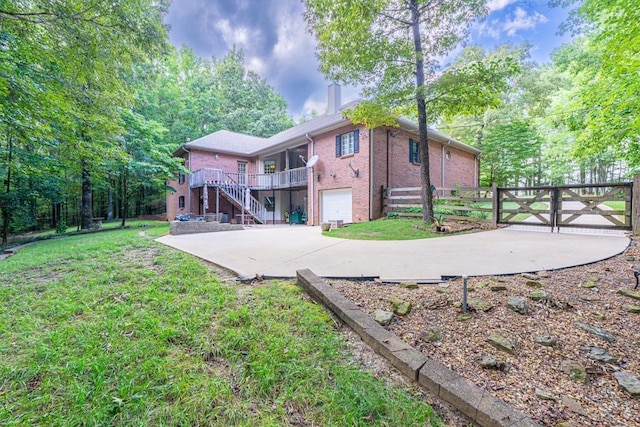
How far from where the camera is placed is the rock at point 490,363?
187 cm

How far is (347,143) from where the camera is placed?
12.6 meters

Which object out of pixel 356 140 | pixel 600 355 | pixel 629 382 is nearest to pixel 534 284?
pixel 600 355

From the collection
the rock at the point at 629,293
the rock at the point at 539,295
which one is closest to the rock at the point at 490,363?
the rock at the point at 539,295

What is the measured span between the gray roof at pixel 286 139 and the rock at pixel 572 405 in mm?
11395

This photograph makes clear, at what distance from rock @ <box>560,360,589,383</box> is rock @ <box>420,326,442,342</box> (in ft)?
2.54

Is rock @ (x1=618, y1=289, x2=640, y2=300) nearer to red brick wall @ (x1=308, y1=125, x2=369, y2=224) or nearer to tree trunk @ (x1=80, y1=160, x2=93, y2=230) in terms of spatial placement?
red brick wall @ (x1=308, y1=125, x2=369, y2=224)

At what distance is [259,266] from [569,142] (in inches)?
1021

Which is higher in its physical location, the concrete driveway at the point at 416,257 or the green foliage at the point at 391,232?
the green foliage at the point at 391,232

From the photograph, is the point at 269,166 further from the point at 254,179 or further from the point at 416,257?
the point at 416,257

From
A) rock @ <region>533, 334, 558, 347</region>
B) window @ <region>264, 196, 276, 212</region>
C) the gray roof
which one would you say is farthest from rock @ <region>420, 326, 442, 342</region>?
window @ <region>264, 196, 276, 212</region>

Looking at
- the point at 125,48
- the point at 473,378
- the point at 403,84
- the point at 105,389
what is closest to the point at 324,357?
the point at 473,378

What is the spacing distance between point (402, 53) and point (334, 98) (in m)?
8.41

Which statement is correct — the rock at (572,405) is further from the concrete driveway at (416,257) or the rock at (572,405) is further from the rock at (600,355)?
the concrete driveway at (416,257)

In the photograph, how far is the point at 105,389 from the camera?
5.59 ft
